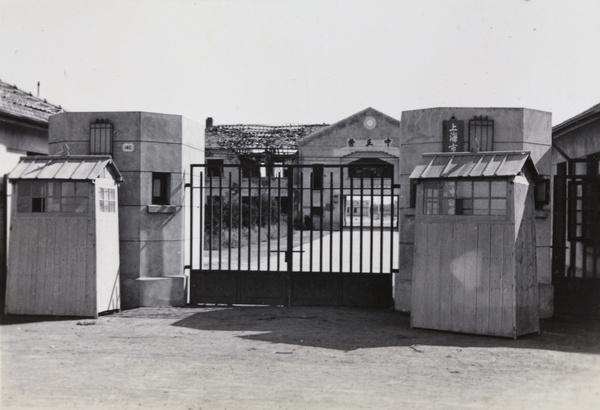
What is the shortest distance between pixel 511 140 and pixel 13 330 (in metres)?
8.48

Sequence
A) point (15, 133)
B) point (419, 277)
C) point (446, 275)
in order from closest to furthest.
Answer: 1. point (446, 275)
2. point (419, 277)
3. point (15, 133)

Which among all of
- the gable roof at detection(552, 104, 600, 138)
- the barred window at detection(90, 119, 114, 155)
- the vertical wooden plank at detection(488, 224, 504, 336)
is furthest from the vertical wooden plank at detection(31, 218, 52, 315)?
the gable roof at detection(552, 104, 600, 138)

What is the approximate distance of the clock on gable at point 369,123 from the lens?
1679 inches

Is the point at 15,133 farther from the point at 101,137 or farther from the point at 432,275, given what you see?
the point at 432,275

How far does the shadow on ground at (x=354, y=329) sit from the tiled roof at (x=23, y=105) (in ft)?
15.7

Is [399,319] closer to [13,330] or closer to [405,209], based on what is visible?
[405,209]

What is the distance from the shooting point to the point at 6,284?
36.6 feet

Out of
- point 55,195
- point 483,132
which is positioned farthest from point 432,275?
point 55,195

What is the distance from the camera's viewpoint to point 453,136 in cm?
1133

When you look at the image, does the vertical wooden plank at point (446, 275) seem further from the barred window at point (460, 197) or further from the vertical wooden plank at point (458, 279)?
the barred window at point (460, 197)

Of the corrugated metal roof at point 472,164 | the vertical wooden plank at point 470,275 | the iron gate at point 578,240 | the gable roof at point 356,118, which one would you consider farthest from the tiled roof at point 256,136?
the vertical wooden plank at point 470,275

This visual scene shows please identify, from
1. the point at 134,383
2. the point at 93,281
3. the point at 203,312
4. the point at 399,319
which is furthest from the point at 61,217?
the point at 399,319

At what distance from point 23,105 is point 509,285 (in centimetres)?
990

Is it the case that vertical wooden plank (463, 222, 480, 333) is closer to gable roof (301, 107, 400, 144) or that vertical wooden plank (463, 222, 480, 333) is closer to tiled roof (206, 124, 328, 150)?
gable roof (301, 107, 400, 144)
